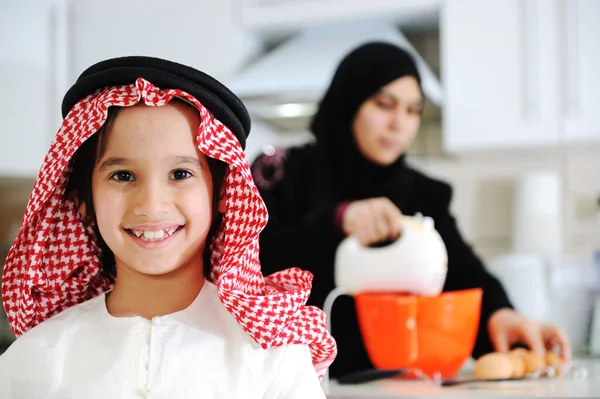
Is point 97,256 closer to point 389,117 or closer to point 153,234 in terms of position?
point 153,234

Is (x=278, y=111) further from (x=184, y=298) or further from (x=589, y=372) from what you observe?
(x=184, y=298)

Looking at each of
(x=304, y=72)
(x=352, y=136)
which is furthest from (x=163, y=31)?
(x=352, y=136)

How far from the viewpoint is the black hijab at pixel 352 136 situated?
1.47m

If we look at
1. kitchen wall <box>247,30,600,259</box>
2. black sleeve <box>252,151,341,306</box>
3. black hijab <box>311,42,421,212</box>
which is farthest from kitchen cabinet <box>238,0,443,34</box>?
black sleeve <box>252,151,341,306</box>

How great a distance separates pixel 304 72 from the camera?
179cm

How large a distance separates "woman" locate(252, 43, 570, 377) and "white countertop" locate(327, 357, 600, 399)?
0.14 meters

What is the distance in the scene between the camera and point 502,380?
1136 millimetres

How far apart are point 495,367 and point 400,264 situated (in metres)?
0.25

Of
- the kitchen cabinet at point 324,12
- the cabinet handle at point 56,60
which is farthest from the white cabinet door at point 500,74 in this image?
the cabinet handle at point 56,60

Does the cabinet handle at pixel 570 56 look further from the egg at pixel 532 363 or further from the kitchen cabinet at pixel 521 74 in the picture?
the egg at pixel 532 363

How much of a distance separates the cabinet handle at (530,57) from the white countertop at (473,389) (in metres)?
0.88

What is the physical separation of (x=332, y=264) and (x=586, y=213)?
108cm

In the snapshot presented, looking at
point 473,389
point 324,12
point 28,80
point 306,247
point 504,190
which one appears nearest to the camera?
point 473,389

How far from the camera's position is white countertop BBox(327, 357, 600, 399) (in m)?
1.04
